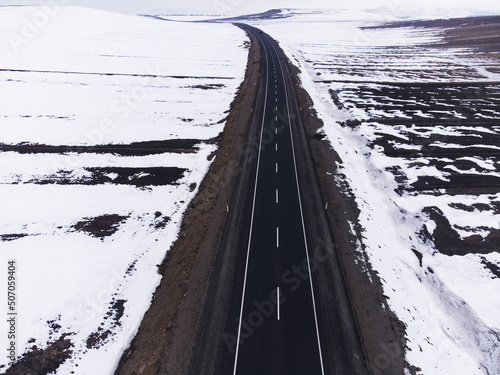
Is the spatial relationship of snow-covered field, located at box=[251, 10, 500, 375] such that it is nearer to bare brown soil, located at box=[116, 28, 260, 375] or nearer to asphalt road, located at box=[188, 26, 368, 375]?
asphalt road, located at box=[188, 26, 368, 375]

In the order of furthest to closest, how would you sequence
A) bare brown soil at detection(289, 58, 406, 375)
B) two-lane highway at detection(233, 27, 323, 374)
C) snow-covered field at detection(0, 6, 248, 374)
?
snow-covered field at detection(0, 6, 248, 374)
bare brown soil at detection(289, 58, 406, 375)
two-lane highway at detection(233, 27, 323, 374)

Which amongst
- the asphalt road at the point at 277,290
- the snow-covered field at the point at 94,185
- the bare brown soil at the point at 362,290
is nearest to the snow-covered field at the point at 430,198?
the bare brown soil at the point at 362,290

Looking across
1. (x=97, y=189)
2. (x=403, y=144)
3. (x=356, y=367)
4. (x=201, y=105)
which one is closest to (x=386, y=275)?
(x=356, y=367)

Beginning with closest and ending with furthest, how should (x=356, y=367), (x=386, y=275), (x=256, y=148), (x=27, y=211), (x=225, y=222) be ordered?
(x=356, y=367) < (x=386, y=275) < (x=225, y=222) < (x=27, y=211) < (x=256, y=148)

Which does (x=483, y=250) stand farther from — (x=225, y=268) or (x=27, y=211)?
(x=27, y=211)

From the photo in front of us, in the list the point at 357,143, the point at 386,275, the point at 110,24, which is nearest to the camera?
the point at 386,275

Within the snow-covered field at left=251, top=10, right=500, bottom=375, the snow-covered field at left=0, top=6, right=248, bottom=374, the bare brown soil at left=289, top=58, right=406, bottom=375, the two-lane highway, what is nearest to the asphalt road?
the two-lane highway
